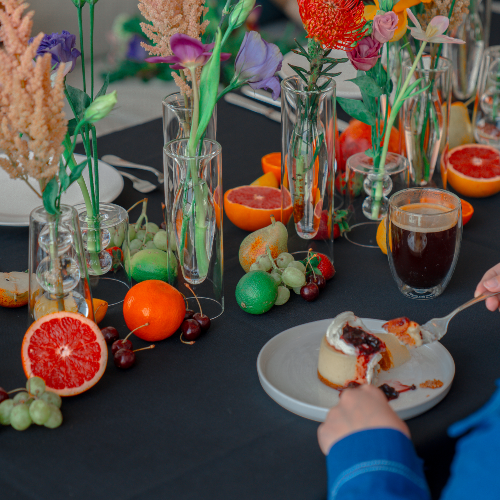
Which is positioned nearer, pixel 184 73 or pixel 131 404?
pixel 131 404

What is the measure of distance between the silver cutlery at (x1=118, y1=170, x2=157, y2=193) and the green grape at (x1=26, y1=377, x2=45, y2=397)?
2.20 feet

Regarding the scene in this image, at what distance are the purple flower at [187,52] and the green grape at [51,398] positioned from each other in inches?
17.0

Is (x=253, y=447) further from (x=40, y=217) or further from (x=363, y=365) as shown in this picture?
(x=40, y=217)

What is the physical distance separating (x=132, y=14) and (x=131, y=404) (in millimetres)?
3567

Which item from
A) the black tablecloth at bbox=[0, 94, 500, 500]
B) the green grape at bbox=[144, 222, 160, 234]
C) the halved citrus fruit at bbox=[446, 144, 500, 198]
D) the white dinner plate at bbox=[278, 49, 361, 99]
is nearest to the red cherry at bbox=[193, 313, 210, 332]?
the black tablecloth at bbox=[0, 94, 500, 500]

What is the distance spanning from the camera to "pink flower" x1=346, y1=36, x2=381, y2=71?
1.01 metres

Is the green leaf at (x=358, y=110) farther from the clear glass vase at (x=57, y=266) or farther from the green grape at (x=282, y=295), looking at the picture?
the clear glass vase at (x=57, y=266)

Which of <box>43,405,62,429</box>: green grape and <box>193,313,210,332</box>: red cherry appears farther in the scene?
<box>193,313,210,332</box>: red cherry

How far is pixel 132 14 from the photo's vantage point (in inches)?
153

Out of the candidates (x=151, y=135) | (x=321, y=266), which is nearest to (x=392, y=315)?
(x=321, y=266)

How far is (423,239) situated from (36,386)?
62cm

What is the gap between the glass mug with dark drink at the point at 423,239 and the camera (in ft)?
3.23

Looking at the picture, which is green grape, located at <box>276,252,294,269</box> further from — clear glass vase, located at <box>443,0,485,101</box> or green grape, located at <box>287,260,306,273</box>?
clear glass vase, located at <box>443,0,485,101</box>

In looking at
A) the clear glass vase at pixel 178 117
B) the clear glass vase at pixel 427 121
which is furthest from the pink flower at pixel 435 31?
the clear glass vase at pixel 178 117
